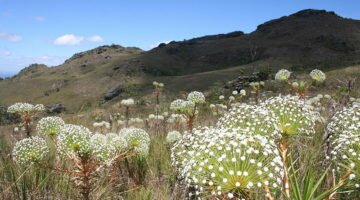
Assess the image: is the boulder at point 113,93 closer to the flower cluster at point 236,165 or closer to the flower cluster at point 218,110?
the flower cluster at point 218,110

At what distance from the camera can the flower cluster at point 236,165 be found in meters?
2.71

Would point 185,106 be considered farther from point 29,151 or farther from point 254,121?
point 29,151

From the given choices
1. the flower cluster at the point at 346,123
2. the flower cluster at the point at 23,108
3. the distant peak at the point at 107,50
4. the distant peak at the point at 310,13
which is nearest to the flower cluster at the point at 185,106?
the flower cluster at the point at 23,108

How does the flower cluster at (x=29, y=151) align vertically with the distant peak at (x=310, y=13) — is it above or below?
below

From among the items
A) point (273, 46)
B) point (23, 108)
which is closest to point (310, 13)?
point (273, 46)

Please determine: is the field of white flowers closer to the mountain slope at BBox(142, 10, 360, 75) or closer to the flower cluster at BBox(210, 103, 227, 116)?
the flower cluster at BBox(210, 103, 227, 116)

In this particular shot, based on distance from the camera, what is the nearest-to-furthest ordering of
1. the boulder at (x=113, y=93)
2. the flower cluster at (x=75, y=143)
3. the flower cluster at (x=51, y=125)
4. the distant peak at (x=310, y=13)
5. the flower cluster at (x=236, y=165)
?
the flower cluster at (x=236, y=165), the flower cluster at (x=75, y=143), the flower cluster at (x=51, y=125), the boulder at (x=113, y=93), the distant peak at (x=310, y=13)

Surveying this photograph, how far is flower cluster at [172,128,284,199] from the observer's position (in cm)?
271

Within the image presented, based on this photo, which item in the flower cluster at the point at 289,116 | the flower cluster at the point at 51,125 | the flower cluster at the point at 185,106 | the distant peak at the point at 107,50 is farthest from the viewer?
the distant peak at the point at 107,50

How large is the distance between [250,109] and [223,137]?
1.20 m

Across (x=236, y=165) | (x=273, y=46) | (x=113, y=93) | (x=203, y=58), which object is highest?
(x=273, y=46)

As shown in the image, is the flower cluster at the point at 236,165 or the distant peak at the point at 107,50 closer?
the flower cluster at the point at 236,165

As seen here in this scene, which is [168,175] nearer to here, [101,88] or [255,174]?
[255,174]

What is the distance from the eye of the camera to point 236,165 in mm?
2740
